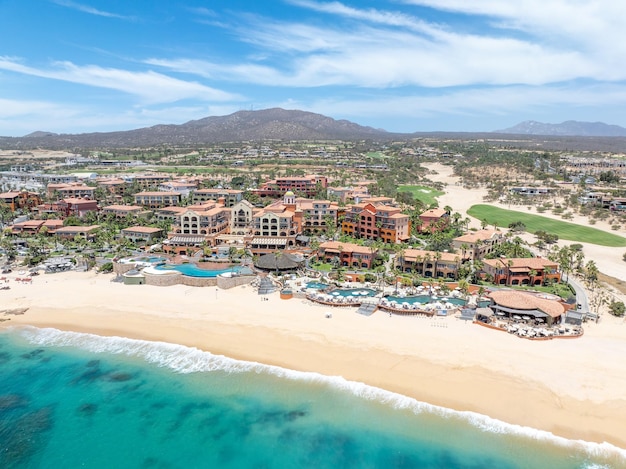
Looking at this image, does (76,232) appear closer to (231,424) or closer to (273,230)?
(273,230)

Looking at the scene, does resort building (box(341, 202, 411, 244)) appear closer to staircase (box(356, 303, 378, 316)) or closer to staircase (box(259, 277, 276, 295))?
staircase (box(259, 277, 276, 295))

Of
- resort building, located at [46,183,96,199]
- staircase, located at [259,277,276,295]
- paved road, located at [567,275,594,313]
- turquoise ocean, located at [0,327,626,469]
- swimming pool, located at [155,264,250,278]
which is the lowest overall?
turquoise ocean, located at [0,327,626,469]

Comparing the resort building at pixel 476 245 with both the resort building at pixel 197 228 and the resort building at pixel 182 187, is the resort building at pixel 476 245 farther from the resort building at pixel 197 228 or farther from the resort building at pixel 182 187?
the resort building at pixel 182 187

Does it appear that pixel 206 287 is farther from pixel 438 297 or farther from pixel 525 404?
pixel 525 404

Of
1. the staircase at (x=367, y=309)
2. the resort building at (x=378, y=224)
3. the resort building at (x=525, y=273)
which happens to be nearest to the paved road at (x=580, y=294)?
the resort building at (x=525, y=273)

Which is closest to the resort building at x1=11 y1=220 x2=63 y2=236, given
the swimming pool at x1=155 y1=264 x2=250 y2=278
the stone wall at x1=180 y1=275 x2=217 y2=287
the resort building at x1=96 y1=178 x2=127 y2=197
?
the swimming pool at x1=155 y1=264 x2=250 y2=278

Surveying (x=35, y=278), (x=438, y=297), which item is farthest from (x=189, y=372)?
(x=35, y=278)

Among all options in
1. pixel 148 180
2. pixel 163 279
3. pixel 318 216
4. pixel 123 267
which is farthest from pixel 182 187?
pixel 163 279
